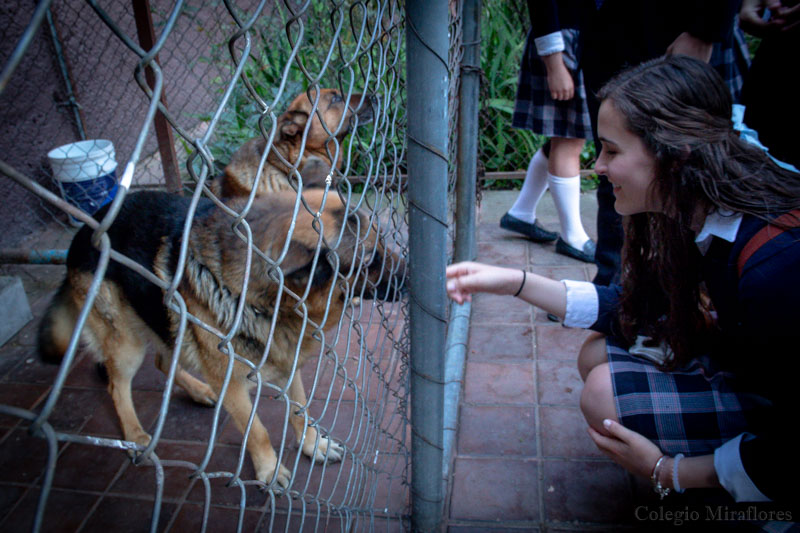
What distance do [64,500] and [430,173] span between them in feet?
7.73

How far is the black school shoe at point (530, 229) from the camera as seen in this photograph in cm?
428

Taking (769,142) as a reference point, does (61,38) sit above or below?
above

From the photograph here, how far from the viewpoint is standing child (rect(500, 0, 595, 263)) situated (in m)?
3.17

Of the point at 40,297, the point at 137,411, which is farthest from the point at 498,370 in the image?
the point at 40,297

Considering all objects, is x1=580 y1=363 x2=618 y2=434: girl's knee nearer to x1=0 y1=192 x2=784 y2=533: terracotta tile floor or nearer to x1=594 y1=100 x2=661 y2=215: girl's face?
x1=0 y1=192 x2=784 y2=533: terracotta tile floor

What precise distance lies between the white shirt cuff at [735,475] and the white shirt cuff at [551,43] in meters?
2.44

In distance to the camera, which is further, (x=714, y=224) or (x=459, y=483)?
(x=459, y=483)

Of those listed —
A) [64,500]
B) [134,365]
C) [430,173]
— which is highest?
[430,173]

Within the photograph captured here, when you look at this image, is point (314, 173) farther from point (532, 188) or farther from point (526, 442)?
point (532, 188)

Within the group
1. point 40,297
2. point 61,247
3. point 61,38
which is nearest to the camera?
point 40,297

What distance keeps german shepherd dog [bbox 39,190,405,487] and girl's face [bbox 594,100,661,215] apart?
2.66 ft

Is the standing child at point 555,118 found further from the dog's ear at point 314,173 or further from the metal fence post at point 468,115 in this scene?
the dog's ear at point 314,173

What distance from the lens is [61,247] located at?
4.89 meters

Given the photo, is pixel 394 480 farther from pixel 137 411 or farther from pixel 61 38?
pixel 61 38
